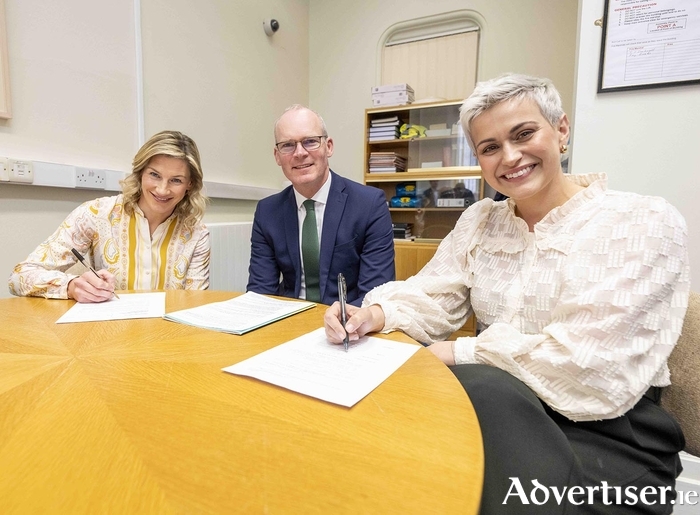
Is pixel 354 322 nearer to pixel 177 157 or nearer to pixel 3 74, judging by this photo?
pixel 177 157

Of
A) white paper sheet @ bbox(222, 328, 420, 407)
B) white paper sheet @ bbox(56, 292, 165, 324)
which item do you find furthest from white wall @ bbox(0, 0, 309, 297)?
white paper sheet @ bbox(222, 328, 420, 407)

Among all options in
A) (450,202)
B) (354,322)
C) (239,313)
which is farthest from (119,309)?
(450,202)

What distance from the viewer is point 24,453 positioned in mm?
435

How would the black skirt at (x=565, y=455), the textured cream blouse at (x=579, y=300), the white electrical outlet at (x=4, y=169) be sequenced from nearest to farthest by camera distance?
1. the black skirt at (x=565, y=455)
2. the textured cream blouse at (x=579, y=300)
3. the white electrical outlet at (x=4, y=169)

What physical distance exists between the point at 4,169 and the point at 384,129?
2.47 m

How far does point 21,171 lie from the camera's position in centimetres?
152

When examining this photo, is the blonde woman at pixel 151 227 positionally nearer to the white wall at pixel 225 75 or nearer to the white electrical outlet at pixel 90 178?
the white electrical outlet at pixel 90 178

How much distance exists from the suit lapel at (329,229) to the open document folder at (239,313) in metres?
0.40

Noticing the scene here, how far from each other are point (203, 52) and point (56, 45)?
97cm

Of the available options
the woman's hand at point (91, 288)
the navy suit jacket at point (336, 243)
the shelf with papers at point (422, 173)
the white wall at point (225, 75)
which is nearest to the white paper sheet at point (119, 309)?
the woman's hand at point (91, 288)

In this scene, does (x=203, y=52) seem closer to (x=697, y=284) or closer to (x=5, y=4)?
(x=5, y=4)

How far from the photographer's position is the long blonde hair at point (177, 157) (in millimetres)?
1492

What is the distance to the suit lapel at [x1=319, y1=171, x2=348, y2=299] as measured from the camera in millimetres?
1580

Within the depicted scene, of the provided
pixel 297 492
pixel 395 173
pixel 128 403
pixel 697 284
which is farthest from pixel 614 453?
pixel 395 173
